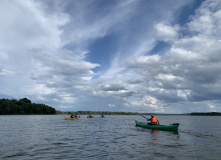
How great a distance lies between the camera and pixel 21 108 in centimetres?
14500

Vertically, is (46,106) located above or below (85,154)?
above

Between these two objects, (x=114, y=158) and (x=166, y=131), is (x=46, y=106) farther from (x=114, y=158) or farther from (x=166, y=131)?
(x=114, y=158)

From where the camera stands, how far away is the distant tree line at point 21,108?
13350cm

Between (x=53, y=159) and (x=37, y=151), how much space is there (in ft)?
13.0

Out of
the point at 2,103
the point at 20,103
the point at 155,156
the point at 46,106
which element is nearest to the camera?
the point at 155,156

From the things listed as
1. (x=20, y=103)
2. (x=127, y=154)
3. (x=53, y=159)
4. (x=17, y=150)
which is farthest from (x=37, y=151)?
(x=20, y=103)

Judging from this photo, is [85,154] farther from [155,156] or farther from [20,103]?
[20,103]

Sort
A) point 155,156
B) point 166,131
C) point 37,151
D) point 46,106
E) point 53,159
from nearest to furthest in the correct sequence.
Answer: point 53,159 < point 155,156 < point 37,151 < point 166,131 < point 46,106

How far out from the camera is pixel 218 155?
17406 mm

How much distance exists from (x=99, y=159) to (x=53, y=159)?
12.9 feet

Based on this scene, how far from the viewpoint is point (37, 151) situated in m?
18.5

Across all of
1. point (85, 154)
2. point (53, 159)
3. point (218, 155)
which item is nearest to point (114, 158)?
point (85, 154)

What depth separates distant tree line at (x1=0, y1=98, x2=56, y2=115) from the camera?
13350 cm

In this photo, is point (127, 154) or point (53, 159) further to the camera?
point (127, 154)
